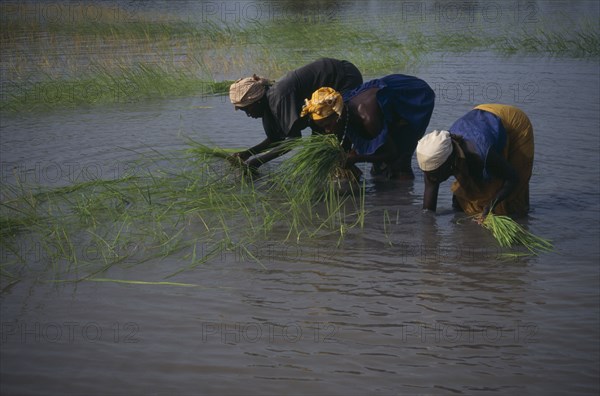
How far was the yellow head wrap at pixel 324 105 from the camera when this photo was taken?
468 centimetres

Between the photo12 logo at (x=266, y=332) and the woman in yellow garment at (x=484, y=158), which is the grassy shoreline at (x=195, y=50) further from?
the photo12 logo at (x=266, y=332)

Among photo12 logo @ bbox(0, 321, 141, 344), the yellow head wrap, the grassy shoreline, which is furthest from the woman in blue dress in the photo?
the grassy shoreline

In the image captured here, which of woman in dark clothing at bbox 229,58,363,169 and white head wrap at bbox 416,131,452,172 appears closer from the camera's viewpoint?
white head wrap at bbox 416,131,452,172

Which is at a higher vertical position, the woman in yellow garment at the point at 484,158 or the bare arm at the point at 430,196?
the woman in yellow garment at the point at 484,158

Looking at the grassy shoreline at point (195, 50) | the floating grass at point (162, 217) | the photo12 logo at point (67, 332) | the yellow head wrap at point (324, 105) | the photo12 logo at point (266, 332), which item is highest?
the yellow head wrap at point (324, 105)

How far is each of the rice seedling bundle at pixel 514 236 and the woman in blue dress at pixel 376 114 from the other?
1.02m

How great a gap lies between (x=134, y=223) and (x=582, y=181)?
329cm

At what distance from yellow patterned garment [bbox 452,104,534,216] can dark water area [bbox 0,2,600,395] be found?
7.8 inches

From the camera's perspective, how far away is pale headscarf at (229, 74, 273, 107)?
16.4 feet

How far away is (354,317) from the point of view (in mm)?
3572

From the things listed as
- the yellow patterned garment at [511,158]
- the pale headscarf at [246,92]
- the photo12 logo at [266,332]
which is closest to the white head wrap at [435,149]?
the yellow patterned garment at [511,158]

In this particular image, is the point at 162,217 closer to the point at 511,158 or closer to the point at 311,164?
the point at 311,164

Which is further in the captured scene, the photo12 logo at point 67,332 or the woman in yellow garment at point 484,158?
the woman in yellow garment at point 484,158

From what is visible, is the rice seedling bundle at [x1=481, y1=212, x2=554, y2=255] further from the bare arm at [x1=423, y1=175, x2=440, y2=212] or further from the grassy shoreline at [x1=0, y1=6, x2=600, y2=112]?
the grassy shoreline at [x1=0, y1=6, x2=600, y2=112]
